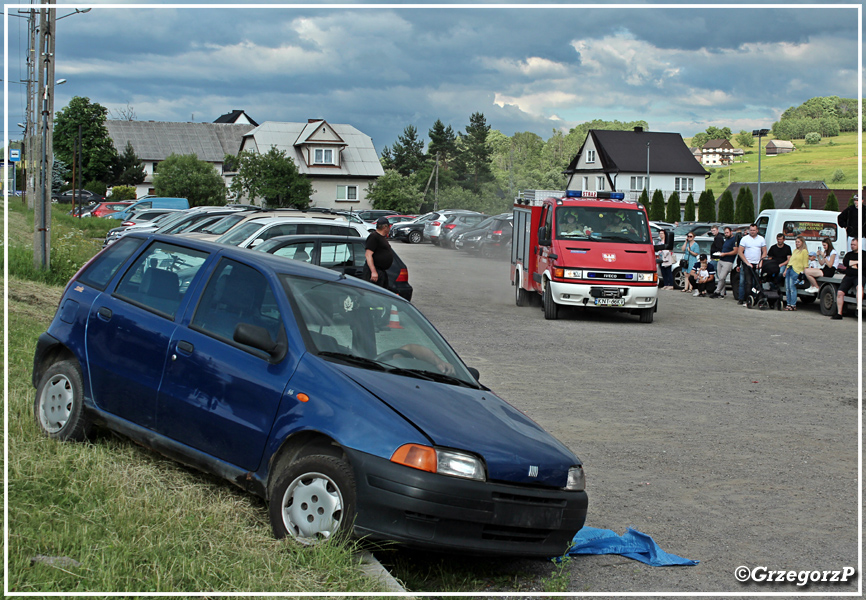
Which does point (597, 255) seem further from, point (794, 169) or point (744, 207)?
point (794, 169)

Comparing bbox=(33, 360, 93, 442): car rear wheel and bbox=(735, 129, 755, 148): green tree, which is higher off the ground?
bbox=(735, 129, 755, 148): green tree

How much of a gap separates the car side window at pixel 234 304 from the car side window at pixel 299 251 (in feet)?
25.8

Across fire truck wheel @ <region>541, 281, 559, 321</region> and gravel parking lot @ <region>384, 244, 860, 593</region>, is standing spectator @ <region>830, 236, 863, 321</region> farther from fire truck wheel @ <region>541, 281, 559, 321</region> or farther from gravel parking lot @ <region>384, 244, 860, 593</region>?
fire truck wheel @ <region>541, 281, 559, 321</region>

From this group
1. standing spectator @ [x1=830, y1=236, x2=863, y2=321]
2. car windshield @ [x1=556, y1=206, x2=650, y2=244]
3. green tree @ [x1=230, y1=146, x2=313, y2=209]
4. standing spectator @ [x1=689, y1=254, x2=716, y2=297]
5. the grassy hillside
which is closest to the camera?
car windshield @ [x1=556, y1=206, x2=650, y2=244]

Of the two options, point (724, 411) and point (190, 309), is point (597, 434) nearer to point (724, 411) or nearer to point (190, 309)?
point (724, 411)

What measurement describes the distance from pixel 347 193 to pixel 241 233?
68070mm

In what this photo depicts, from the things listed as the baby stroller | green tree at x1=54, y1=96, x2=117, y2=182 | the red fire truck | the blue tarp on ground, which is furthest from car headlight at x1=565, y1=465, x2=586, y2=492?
green tree at x1=54, y1=96, x2=117, y2=182

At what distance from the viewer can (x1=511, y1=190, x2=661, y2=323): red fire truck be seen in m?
17.8

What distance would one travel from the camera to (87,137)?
88.5 meters

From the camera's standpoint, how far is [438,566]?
4867mm

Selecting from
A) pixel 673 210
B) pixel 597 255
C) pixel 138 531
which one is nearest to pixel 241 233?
pixel 597 255

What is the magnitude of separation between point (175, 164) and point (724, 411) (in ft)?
214

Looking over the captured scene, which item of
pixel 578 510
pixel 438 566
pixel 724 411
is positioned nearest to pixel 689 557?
pixel 578 510

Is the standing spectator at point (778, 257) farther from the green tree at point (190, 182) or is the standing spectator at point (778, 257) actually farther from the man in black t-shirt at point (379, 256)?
the green tree at point (190, 182)
